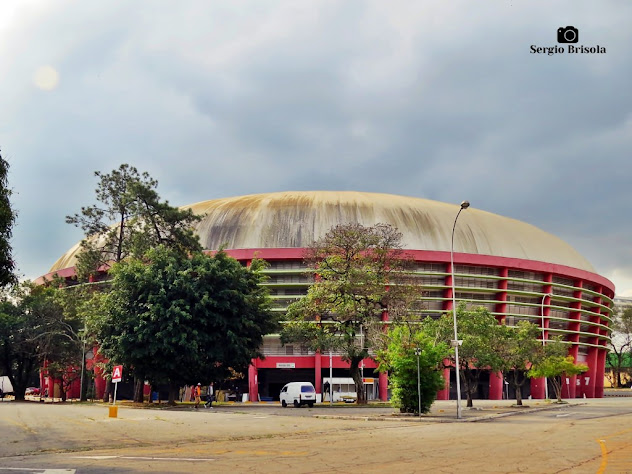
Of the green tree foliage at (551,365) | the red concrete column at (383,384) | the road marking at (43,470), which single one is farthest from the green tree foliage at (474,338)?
the road marking at (43,470)

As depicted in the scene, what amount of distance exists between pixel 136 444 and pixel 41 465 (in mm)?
5310

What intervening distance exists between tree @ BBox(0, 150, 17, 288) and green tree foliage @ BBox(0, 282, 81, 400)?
43.4 m

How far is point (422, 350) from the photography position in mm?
35188

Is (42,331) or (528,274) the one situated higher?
(528,274)

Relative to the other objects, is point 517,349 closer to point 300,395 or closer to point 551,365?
point 551,365

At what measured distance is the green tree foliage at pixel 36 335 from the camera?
6594 centimetres

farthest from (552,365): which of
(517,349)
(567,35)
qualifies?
(567,35)

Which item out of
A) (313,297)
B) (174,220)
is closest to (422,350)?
(313,297)

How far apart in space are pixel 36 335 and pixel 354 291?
1414 inches

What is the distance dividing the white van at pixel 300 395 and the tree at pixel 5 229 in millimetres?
29472

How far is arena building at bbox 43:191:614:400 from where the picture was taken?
71.4m

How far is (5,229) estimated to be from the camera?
73.2 feet

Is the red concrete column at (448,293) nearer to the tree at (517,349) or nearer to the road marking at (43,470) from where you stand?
the tree at (517,349)

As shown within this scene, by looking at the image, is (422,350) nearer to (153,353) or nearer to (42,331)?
(153,353)
